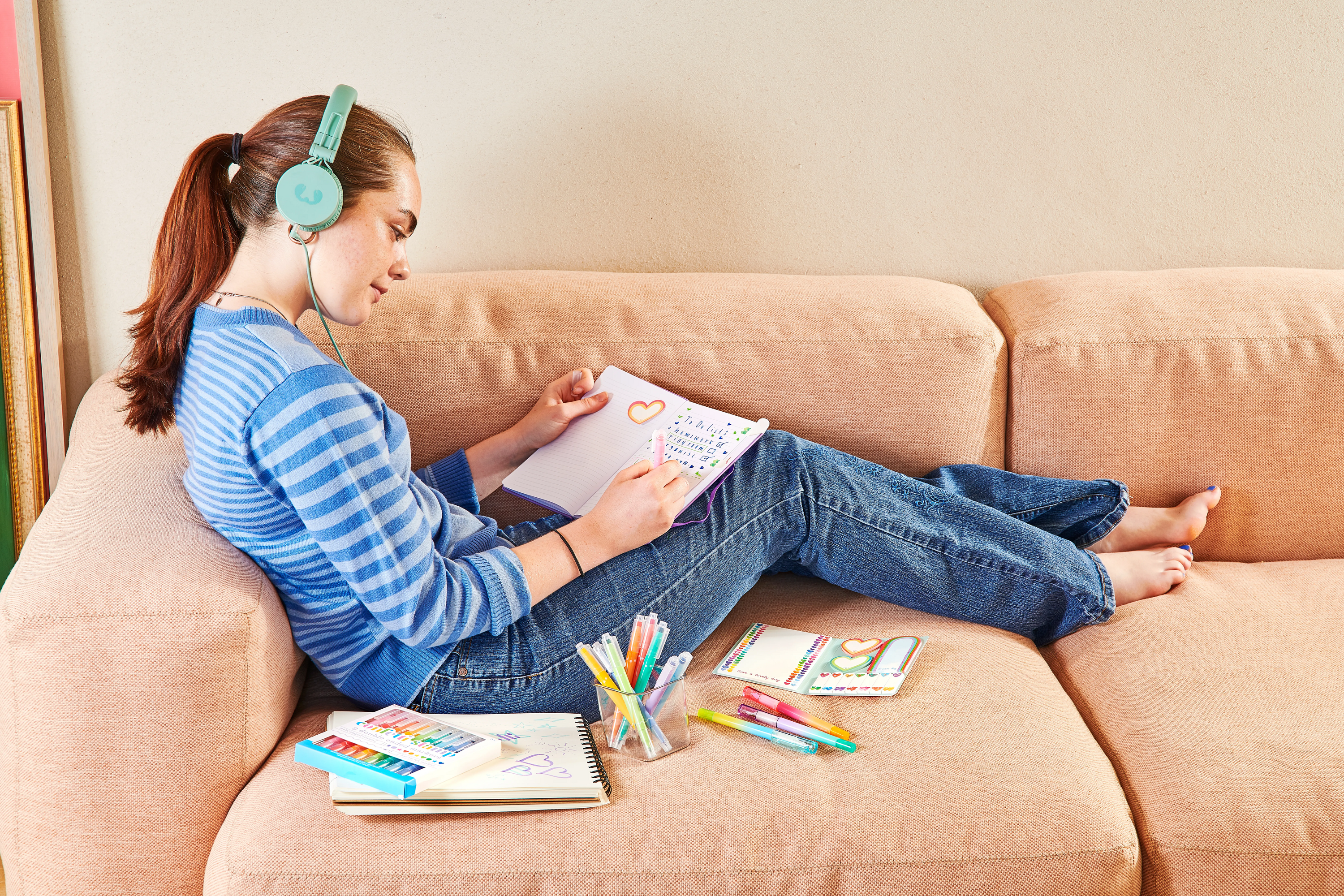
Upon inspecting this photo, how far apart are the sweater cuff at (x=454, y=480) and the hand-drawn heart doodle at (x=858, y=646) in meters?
0.55

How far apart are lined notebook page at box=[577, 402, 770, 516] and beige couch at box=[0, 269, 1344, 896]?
10cm

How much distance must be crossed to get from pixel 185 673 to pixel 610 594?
464 mm

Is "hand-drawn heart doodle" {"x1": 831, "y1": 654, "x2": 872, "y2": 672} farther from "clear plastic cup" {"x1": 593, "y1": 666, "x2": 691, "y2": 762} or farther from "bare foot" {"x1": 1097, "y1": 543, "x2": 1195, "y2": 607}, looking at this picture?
"bare foot" {"x1": 1097, "y1": 543, "x2": 1195, "y2": 607}

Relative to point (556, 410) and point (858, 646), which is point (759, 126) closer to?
point (556, 410)

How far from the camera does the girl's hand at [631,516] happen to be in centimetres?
119

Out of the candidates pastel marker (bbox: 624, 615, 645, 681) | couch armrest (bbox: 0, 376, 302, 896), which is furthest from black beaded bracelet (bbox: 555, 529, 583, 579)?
couch armrest (bbox: 0, 376, 302, 896)

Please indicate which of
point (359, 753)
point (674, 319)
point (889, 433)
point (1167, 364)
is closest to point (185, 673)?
point (359, 753)

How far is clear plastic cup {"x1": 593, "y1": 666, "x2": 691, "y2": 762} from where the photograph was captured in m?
1.06

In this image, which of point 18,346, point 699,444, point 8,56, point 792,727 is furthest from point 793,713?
point 8,56

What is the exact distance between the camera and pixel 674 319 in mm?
1520

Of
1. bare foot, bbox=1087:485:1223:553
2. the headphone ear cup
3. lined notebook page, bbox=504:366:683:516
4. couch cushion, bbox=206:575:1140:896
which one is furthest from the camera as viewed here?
bare foot, bbox=1087:485:1223:553

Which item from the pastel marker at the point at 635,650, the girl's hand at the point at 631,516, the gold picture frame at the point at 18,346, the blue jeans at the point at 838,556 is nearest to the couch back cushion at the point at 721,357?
the blue jeans at the point at 838,556

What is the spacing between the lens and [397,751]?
987 millimetres

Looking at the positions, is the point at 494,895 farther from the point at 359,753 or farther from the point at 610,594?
the point at 610,594
